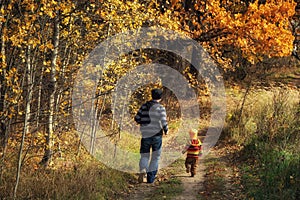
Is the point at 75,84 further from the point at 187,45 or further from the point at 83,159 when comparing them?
the point at 187,45

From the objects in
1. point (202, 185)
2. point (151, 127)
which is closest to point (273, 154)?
point (202, 185)

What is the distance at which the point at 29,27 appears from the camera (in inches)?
233

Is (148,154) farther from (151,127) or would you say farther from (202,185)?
(202,185)

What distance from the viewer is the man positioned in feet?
26.9

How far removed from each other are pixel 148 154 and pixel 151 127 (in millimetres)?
644

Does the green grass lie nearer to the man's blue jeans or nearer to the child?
the child

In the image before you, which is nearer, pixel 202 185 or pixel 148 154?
pixel 202 185

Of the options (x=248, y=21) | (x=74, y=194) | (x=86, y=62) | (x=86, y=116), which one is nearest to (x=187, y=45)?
(x=248, y=21)

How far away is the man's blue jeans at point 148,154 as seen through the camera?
8.34m

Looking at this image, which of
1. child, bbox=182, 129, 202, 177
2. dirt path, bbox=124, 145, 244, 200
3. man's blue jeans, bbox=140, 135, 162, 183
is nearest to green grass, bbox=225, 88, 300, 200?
dirt path, bbox=124, 145, 244, 200

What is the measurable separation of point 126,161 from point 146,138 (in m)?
1.54

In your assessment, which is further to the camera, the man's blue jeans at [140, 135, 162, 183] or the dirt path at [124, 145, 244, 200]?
the man's blue jeans at [140, 135, 162, 183]

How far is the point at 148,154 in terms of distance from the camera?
8414mm

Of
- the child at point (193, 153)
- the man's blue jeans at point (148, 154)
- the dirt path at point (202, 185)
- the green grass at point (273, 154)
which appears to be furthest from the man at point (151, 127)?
the green grass at point (273, 154)
